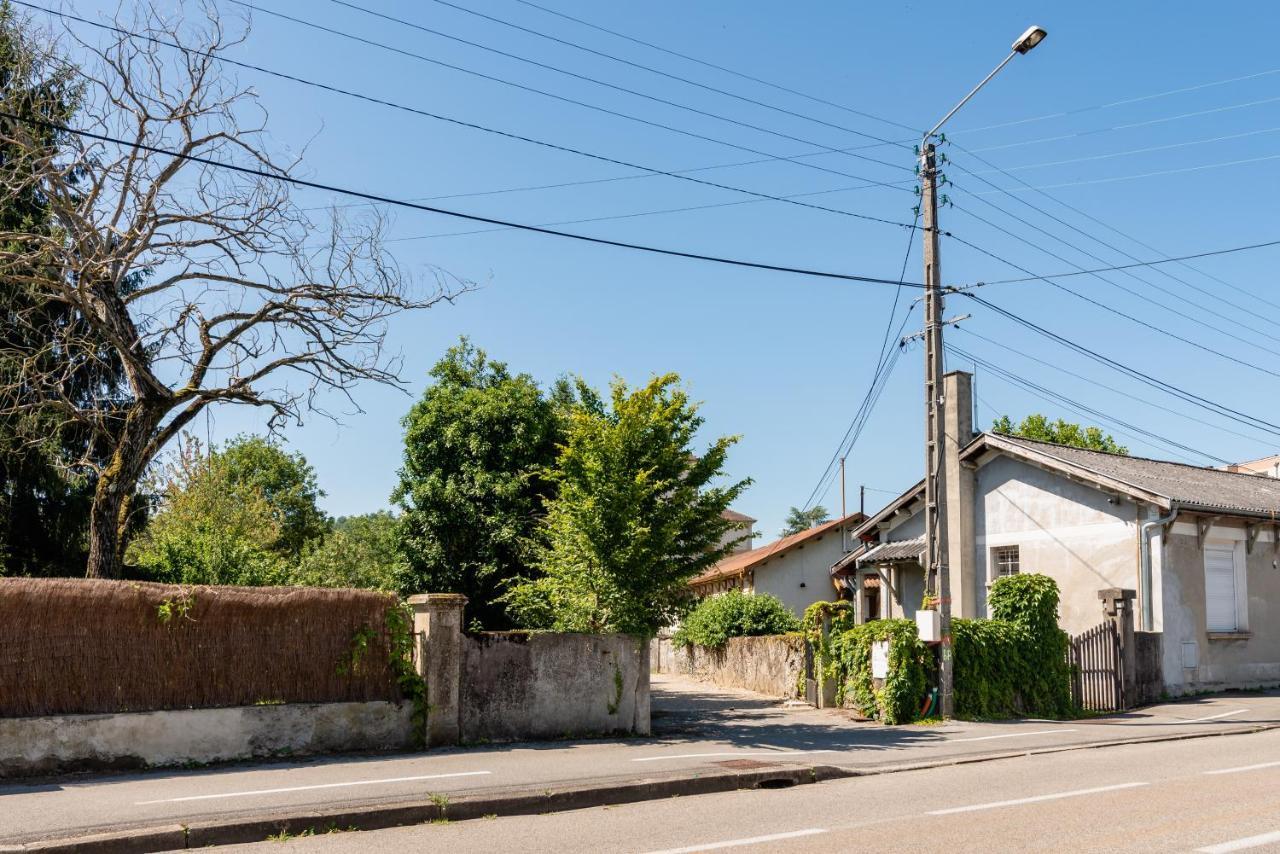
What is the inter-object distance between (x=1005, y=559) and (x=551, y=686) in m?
14.5

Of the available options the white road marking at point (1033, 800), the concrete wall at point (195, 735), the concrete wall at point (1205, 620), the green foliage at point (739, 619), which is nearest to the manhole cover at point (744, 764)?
the white road marking at point (1033, 800)

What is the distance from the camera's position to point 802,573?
40.0 metres

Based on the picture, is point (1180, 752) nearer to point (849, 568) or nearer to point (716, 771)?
point (716, 771)

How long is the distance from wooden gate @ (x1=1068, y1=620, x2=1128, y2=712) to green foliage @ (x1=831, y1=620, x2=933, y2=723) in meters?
3.84

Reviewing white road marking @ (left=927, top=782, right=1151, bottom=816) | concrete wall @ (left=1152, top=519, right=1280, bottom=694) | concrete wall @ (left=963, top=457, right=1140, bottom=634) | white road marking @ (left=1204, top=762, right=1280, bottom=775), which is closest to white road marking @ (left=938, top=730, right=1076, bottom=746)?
white road marking @ (left=1204, top=762, right=1280, bottom=775)

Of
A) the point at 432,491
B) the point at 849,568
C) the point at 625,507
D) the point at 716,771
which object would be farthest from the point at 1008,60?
the point at 849,568

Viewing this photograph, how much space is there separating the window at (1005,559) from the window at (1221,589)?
420cm

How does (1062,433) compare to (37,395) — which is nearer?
(37,395)

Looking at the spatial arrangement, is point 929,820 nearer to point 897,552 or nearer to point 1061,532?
point 1061,532

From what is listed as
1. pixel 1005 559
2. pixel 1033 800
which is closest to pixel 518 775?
pixel 1033 800

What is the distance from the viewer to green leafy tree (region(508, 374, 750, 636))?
54.3ft

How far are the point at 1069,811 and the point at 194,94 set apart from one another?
15355 mm

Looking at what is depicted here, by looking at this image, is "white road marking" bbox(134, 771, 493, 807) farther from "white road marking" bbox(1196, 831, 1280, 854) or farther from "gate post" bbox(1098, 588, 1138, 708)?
"gate post" bbox(1098, 588, 1138, 708)

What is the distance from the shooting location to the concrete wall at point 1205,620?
21531 millimetres
